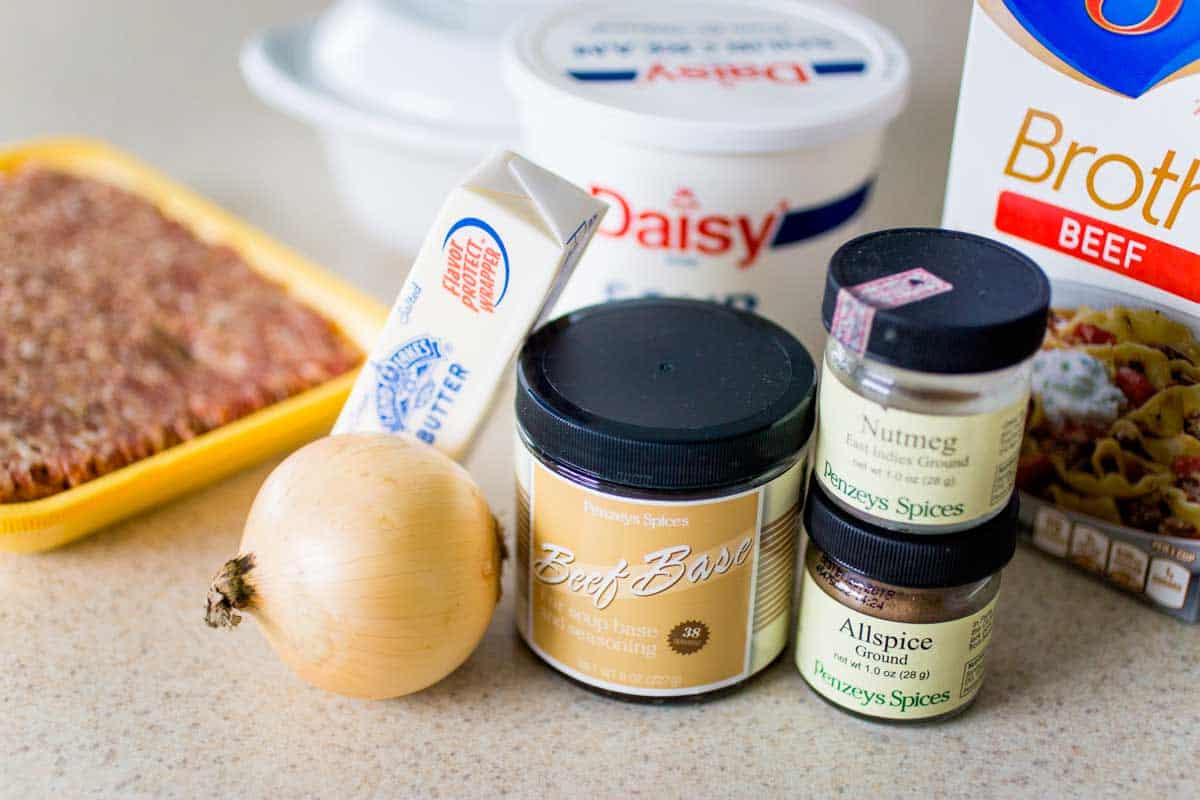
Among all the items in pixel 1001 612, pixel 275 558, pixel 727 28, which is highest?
pixel 727 28

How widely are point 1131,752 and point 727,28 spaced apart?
0.58m

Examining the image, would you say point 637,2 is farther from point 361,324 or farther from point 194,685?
point 194,685

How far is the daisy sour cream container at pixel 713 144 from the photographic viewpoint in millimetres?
828

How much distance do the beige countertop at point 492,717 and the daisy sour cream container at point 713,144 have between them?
0.22 m

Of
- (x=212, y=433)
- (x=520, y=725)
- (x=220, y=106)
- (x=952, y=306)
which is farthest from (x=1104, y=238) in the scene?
(x=220, y=106)

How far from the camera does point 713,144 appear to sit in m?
0.81

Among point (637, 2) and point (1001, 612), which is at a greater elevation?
point (637, 2)

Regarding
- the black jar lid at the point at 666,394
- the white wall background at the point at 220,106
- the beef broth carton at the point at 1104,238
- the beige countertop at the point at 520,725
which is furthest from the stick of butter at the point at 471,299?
the white wall background at the point at 220,106

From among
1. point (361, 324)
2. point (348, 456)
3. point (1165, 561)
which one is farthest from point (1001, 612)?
point (361, 324)

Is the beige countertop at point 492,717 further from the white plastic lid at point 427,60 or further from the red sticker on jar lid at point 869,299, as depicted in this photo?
the white plastic lid at point 427,60

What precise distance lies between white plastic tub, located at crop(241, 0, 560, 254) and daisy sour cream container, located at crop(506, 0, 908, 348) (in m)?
0.13

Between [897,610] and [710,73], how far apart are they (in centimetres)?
41

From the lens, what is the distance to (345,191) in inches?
45.9

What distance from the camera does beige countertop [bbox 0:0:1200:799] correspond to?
0.67 m
